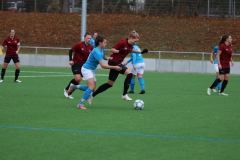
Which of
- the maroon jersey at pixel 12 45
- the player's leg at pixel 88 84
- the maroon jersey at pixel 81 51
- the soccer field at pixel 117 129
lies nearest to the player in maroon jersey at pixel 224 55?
the soccer field at pixel 117 129

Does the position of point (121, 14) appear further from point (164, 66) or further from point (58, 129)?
point (58, 129)

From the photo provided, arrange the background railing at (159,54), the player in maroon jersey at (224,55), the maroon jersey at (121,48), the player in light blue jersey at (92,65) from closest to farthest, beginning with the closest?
1. the player in light blue jersey at (92,65)
2. the maroon jersey at (121,48)
3. the player in maroon jersey at (224,55)
4. the background railing at (159,54)

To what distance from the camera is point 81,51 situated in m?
16.0

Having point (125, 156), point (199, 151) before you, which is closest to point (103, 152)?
point (125, 156)

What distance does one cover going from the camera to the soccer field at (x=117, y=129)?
8.01 m

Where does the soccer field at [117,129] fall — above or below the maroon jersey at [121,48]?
below

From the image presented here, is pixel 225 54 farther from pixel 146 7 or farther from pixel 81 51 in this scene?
pixel 146 7

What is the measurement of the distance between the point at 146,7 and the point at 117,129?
122 feet

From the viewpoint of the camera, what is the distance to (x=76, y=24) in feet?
147

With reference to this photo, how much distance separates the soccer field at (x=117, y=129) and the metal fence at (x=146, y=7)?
28666 mm

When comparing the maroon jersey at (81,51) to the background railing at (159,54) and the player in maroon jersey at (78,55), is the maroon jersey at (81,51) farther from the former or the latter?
the background railing at (159,54)

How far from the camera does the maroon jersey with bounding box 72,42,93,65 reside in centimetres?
1593

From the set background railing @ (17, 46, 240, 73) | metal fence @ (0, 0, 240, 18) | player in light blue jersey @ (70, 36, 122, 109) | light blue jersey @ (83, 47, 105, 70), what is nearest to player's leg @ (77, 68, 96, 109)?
player in light blue jersey @ (70, 36, 122, 109)

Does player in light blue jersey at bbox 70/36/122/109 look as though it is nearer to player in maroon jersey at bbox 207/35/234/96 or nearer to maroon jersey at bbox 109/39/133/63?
maroon jersey at bbox 109/39/133/63
